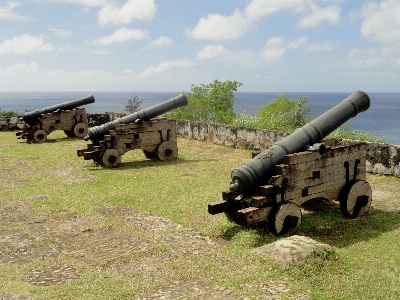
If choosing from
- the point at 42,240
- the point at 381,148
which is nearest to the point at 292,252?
the point at 42,240

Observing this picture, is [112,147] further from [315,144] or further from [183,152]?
[315,144]

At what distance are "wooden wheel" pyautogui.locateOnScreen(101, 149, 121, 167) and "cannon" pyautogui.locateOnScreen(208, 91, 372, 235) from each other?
6.52 meters

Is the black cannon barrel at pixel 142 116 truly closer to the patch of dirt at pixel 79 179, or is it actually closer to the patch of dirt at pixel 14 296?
the patch of dirt at pixel 79 179

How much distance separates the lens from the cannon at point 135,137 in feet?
43.3

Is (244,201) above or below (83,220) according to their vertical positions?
above

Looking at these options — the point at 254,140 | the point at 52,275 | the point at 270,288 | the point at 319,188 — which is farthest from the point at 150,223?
the point at 254,140

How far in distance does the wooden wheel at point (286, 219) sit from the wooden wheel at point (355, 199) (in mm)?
1207

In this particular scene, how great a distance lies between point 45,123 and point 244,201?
1439 cm

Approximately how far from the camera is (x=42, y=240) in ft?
22.7

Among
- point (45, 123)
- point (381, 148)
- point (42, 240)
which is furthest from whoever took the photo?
point (45, 123)

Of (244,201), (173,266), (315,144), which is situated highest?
(315,144)

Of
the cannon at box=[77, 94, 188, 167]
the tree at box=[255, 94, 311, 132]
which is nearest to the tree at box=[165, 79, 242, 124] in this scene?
the tree at box=[255, 94, 311, 132]

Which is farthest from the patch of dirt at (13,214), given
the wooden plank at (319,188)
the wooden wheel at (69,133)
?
the wooden wheel at (69,133)

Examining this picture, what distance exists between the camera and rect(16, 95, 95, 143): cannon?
62.6ft
